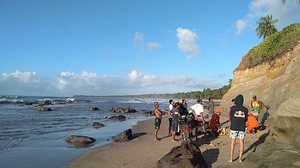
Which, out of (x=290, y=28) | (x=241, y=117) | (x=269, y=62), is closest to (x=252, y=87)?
(x=269, y=62)

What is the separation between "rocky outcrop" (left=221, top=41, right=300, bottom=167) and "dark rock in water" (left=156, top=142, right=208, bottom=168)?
1489mm

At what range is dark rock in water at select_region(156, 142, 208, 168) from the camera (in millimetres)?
9656

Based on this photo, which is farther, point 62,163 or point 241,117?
point 62,163

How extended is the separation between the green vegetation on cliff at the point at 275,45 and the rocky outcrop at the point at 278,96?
485 mm

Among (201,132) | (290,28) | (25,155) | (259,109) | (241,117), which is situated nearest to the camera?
(241,117)

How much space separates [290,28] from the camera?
96.5ft

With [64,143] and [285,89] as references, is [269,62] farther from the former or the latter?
[64,143]

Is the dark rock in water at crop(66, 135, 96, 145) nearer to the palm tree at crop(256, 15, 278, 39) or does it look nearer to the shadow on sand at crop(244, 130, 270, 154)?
the shadow on sand at crop(244, 130, 270, 154)

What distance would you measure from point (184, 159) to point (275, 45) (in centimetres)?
2234

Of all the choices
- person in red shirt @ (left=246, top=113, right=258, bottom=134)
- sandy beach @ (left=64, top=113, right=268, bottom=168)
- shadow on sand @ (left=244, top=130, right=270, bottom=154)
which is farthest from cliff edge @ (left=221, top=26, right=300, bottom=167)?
sandy beach @ (left=64, top=113, right=268, bottom=168)

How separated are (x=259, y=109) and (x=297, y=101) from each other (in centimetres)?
706

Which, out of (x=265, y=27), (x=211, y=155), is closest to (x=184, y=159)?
(x=211, y=155)

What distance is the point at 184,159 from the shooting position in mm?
9719

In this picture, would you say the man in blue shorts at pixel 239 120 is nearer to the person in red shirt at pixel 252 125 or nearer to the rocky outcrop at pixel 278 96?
the rocky outcrop at pixel 278 96
